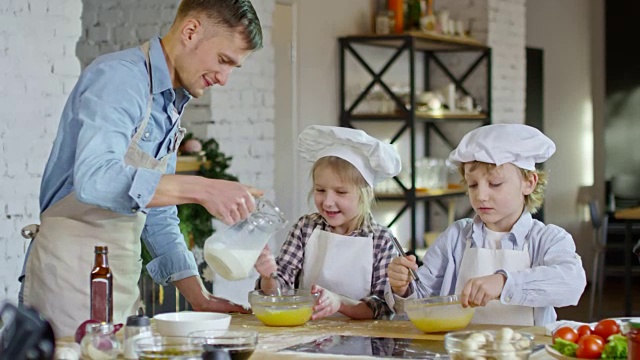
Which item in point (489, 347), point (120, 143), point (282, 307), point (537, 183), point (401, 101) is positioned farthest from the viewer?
point (401, 101)

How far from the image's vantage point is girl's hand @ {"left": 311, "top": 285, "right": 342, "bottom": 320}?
3105 mm

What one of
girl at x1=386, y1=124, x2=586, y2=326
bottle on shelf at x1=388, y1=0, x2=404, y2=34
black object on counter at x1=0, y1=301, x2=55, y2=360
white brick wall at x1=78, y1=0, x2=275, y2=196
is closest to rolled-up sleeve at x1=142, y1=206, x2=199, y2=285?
girl at x1=386, y1=124, x2=586, y2=326

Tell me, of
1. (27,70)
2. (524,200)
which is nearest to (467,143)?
(524,200)

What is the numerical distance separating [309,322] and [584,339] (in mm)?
968

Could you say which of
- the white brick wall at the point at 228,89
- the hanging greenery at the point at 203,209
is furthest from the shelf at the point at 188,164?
the white brick wall at the point at 228,89

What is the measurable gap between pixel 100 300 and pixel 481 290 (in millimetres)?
946

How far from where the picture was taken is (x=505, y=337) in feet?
7.24

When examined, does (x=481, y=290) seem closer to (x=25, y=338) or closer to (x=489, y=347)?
(x=489, y=347)

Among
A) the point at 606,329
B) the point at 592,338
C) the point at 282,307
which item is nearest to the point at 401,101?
the point at 282,307

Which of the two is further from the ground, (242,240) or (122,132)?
(122,132)

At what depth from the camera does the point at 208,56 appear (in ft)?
9.43

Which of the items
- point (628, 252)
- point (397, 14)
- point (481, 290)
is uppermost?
point (397, 14)

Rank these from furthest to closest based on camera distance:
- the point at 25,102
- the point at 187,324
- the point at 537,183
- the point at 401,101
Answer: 1. the point at 401,101
2. the point at 25,102
3. the point at 537,183
4. the point at 187,324

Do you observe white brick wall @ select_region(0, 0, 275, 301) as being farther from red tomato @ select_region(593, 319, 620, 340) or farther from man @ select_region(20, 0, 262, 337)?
red tomato @ select_region(593, 319, 620, 340)
